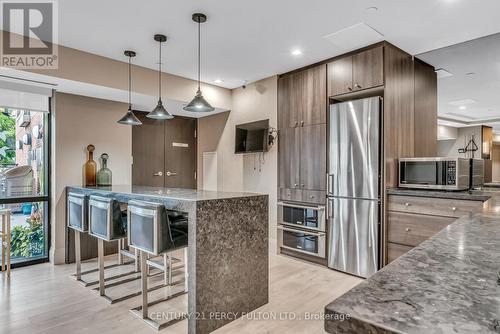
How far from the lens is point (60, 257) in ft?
12.4

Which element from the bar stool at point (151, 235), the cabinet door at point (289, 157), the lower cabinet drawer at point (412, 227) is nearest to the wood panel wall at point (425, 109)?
the lower cabinet drawer at point (412, 227)

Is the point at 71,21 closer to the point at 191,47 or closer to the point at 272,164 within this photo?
the point at 191,47

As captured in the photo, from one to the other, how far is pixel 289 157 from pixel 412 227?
1745mm

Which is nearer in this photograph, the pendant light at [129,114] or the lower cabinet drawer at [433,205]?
the lower cabinet drawer at [433,205]

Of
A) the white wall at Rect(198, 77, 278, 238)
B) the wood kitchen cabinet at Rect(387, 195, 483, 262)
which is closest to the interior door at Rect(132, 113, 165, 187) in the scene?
the white wall at Rect(198, 77, 278, 238)

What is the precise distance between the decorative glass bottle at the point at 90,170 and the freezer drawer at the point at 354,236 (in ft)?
10.4

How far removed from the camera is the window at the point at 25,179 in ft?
11.8

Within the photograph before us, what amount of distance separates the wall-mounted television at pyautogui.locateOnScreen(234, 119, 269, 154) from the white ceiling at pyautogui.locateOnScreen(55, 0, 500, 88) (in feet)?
3.66

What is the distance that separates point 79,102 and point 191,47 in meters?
1.82

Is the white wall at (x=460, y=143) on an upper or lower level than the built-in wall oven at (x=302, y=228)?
upper

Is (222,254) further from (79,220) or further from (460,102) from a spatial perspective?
(460,102)

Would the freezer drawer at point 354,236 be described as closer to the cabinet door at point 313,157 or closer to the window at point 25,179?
the cabinet door at point 313,157

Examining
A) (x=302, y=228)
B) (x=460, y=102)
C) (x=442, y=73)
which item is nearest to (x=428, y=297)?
(x=302, y=228)

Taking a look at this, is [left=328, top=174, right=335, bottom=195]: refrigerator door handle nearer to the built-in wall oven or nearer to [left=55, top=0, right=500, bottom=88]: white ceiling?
the built-in wall oven
